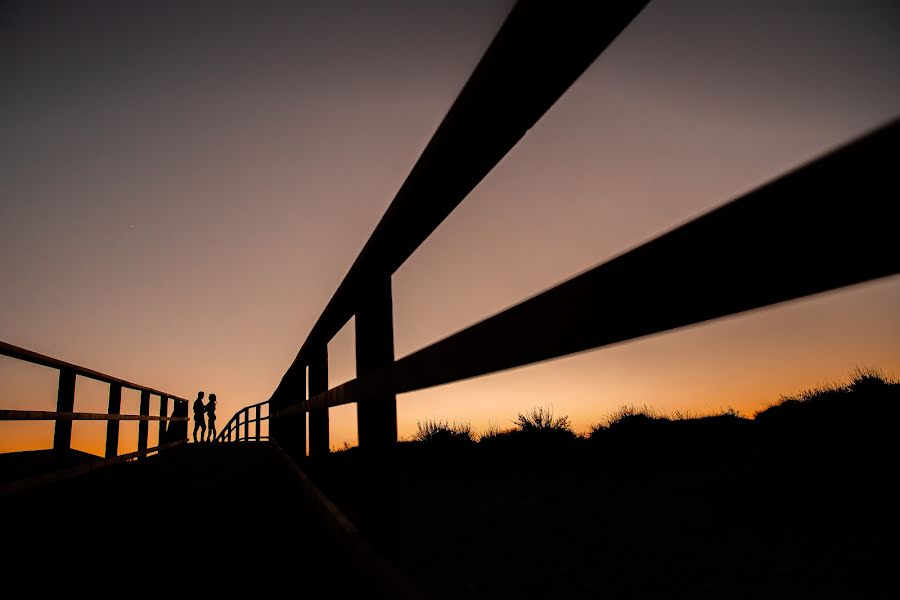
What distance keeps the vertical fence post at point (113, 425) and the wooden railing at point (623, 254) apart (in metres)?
5.39

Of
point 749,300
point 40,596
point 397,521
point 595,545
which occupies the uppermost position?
point 749,300

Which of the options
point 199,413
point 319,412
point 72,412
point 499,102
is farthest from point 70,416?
point 199,413

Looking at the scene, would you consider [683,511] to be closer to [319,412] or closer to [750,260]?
[319,412]

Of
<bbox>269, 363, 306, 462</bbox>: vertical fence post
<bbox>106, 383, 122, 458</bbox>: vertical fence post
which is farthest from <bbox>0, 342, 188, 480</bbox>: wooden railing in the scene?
<bbox>269, 363, 306, 462</bbox>: vertical fence post

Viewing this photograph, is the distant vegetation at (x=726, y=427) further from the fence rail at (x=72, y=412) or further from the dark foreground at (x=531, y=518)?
the fence rail at (x=72, y=412)

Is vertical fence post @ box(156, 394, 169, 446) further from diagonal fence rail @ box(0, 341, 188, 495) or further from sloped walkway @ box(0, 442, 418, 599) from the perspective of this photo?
sloped walkway @ box(0, 442, 418, 599)

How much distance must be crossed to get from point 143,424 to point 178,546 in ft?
19.7

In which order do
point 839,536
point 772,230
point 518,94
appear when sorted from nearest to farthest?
point 772,230
point 518,94
point 839,536

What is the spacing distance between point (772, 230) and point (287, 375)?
508 cm

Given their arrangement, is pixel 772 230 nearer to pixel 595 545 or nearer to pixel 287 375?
pixel 287 375

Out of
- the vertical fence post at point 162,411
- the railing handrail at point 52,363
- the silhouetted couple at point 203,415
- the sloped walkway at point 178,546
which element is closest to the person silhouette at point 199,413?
the silhouetted couple at point 203,415

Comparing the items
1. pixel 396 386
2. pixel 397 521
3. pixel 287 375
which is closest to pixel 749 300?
pixel 396 386

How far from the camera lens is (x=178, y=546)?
2.16m

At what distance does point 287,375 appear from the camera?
5188 mm
